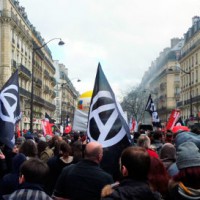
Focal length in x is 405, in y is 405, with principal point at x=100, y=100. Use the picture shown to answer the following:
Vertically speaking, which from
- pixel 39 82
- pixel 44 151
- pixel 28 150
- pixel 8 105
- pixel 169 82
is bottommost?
pixel 44 151

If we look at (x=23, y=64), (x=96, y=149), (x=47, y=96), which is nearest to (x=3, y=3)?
(x=23, y=64)

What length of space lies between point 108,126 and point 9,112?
255 centimetres

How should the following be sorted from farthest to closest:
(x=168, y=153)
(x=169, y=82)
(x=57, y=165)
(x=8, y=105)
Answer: (x=169, y=82)
(x=8, y=105)
(x=57, y=165)
(x=168, y=153)

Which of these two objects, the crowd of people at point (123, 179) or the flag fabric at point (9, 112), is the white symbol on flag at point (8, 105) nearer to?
the flag fabric at point (9, 112)

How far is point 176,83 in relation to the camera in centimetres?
8219

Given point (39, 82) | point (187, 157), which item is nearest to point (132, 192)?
point (187, 157)

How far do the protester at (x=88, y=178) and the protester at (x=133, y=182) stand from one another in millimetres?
923

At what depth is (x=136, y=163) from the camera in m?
3.23

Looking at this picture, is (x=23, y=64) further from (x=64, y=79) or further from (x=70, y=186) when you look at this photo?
(x=64, y=79)

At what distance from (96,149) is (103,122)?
0.95 meters

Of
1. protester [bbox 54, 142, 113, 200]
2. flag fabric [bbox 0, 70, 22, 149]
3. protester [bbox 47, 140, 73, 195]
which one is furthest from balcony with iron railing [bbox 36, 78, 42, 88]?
protester [bbox 54, 142, 113, 200]

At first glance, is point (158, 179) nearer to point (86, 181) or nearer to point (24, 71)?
point (86, 181)

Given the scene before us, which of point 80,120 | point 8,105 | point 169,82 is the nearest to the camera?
point 8,105

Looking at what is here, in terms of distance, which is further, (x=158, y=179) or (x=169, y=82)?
(x=169, y=82)
